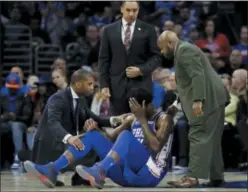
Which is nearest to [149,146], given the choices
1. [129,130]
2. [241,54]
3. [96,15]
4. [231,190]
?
[129,130]

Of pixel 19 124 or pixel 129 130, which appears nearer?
pixel 129 130

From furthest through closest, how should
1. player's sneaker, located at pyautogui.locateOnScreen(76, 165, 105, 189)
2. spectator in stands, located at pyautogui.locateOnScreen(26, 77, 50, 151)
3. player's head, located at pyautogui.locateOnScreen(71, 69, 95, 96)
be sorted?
spectator in stands, located at pyautogui.locateOnScreen(26, 77, 50, 151) < player's head, located at pyautogui.locateOnScreen(71, 69, 95, 96) < player's sneaker, located at pyautogui.locateOnScreen(76, 165, 105, 189)

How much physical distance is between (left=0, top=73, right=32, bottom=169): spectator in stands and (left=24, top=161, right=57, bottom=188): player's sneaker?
16.1ft

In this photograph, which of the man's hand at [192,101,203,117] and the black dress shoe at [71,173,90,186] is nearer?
the man's hand at [192,101,203,117]

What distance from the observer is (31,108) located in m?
16.1

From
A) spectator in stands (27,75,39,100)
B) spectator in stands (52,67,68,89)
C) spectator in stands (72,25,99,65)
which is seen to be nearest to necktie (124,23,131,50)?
spectator in stands (52,67,68,89)

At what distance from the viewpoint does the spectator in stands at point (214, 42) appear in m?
18.4

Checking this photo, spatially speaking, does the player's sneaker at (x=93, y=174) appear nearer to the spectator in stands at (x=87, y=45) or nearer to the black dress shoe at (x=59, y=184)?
the black dress shoe at (x=59, y=184)

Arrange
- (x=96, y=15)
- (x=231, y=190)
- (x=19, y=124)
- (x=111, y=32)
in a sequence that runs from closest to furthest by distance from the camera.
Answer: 1. (x=231, y=190)
2. (x=111, y=32)
3. (x=19, y=124)
4. (x=96, y=15)

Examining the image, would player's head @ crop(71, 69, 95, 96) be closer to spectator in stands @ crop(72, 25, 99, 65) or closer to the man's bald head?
the man's bald head

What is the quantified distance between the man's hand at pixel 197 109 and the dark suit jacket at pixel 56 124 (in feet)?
3.84

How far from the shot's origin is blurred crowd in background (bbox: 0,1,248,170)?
1530 centimetres

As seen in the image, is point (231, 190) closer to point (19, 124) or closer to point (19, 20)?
point (19, 124)

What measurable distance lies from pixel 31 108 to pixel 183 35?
422 cm
